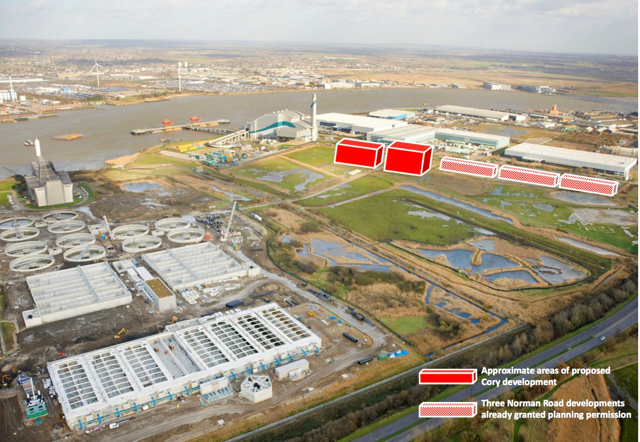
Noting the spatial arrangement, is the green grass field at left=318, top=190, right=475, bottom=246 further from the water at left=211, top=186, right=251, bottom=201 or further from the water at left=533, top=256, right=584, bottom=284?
the water at left=211, top=186, right=251, bottom=201

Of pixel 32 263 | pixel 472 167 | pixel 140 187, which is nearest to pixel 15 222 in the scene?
pixel 32 263

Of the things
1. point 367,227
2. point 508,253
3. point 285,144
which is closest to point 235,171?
point 285,144

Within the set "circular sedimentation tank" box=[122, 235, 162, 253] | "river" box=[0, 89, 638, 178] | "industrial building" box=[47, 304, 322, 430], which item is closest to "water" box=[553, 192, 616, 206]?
"industrial building" box=[47, 304, 322, 430]

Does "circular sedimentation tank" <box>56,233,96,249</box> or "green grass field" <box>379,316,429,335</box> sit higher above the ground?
"circular sedimentation tank" <box>56,233,96,249</box>

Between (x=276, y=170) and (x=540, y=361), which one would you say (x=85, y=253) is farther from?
(x=540, y=361)

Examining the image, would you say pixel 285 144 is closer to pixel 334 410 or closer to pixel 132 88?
pixel 334 410

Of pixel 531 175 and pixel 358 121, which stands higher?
pixel 531 175
